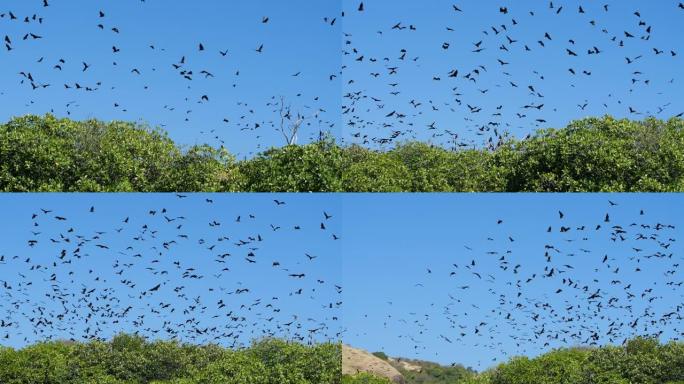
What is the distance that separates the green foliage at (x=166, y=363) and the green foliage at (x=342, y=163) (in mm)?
3784

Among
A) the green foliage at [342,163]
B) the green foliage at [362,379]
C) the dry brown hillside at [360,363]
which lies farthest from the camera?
the green foliage at [342,163]

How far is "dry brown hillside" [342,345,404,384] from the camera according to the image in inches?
727

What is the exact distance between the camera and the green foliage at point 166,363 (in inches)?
706

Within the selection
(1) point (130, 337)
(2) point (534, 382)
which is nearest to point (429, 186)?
(2) point (534, 382)

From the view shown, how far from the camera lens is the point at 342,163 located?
63.3 feet

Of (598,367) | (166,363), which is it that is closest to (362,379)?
(166,363)

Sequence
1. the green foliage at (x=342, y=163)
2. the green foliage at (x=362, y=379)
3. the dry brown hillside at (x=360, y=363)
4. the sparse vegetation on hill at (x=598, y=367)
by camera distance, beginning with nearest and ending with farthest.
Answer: the green foliage at (x=362, y=379) < the sparse vegetation on hill at (x=598, y=367) < the dry brown hillside at (x=360, y=363) < the green foliage at (x=342, y=163)

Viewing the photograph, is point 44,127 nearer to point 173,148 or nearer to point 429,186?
point 173,148

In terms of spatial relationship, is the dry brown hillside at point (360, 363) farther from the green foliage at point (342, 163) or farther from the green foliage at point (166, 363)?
the green foliage at point (342, 163)

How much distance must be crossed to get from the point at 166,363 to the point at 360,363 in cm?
461

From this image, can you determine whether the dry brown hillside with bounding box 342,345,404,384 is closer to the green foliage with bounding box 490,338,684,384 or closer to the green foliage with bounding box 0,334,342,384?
the green foliage with bounding box 0,334,342,384

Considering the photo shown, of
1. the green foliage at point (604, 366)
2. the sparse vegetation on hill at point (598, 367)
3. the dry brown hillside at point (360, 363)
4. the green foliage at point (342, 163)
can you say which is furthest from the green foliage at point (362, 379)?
the green foliage at point (342, 163)

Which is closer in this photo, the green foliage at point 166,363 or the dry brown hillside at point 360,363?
the green foliage at point 166,363

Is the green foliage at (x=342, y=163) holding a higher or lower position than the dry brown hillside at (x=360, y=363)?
higher
